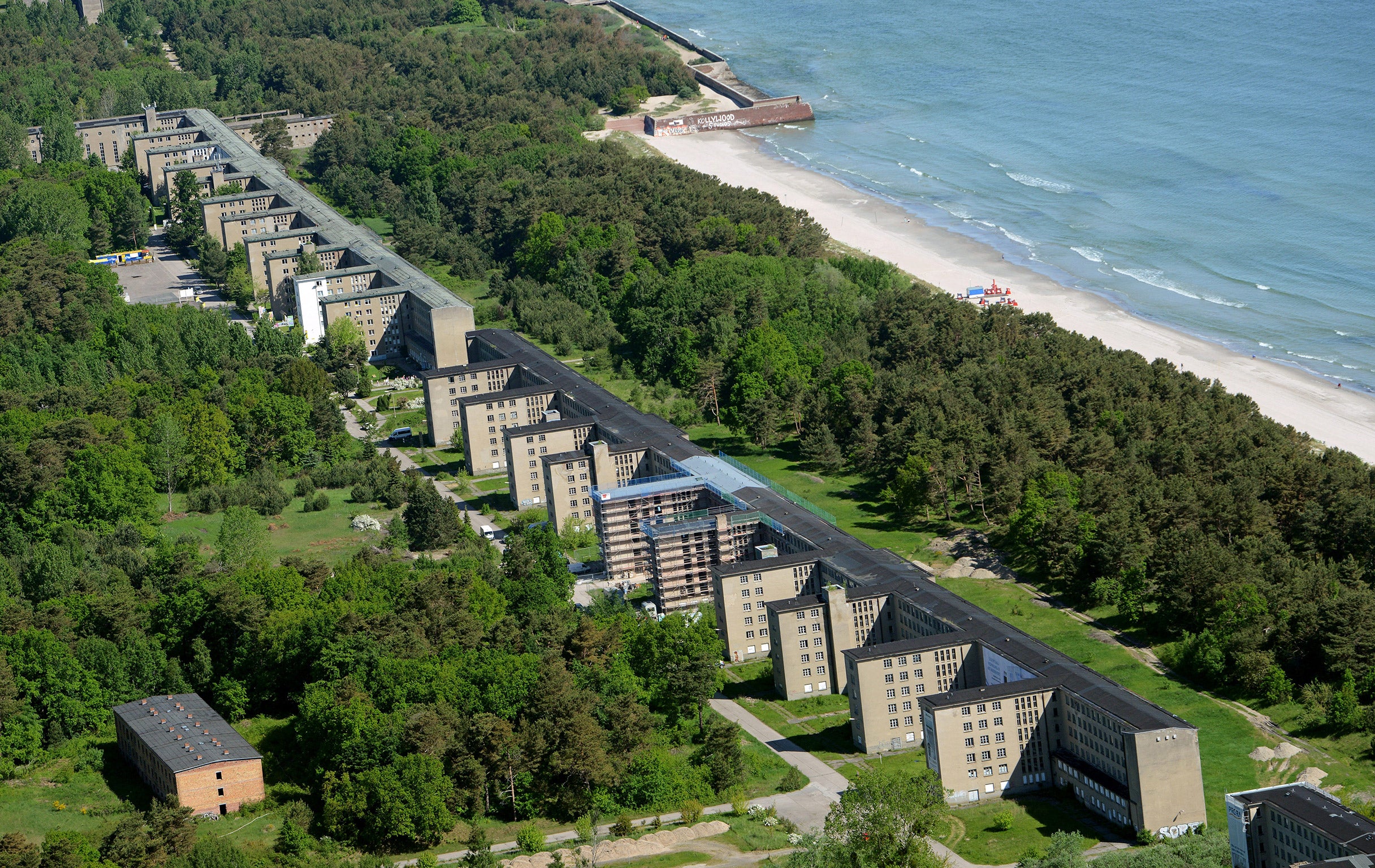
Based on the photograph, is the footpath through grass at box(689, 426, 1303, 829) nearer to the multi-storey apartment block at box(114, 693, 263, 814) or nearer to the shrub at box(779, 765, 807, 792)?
the shrub at box(779, 765, 807, 792)

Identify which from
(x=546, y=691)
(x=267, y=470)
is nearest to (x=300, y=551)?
(x=267, y=470)

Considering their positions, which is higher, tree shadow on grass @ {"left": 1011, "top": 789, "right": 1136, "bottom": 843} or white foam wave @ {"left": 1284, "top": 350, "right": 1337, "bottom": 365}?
white foam wave @ {"left": 1284, "top": 350, "right": 1337, "bottom": 365}

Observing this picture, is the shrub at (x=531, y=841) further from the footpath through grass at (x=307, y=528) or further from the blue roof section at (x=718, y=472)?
the footpath through grass at (x=307, y=528)

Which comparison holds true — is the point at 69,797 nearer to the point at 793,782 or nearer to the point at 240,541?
the point at 240,541

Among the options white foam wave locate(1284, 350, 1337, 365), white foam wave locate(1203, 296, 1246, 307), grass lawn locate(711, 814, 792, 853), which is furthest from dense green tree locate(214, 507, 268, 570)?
white foam wave locate(1203, 296, 1246, 307)

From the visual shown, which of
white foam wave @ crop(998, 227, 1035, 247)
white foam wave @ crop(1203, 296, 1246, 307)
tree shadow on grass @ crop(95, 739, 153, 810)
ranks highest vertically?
white foam wave @ crop(998, 227, 1035, 247)

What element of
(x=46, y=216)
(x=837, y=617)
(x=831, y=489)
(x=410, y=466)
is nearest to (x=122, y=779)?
(x=837, y=617)
